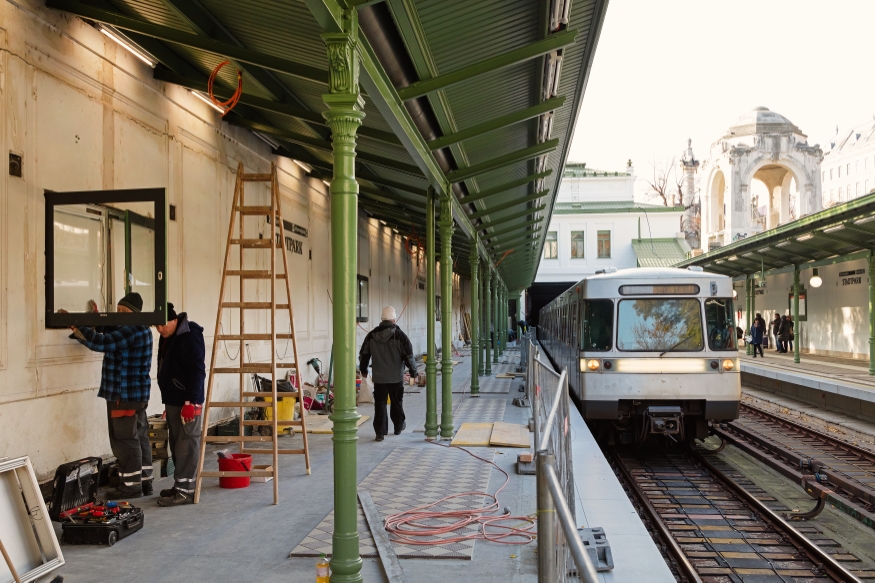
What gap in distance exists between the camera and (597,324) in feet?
36.1

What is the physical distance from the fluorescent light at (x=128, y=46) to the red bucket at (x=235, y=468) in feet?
14.4

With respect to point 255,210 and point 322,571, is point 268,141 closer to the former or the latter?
point 255,210

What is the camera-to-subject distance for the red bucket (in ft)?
24.0

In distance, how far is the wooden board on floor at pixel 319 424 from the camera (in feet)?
35.2

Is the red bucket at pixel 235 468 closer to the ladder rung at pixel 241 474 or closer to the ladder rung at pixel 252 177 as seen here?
the ladder rung at pixel 241 474

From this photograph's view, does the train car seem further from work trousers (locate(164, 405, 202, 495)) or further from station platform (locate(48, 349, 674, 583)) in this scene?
work trousers (locate(164, 405, 202, 495))

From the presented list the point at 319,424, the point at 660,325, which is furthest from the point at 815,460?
the point at 319,424

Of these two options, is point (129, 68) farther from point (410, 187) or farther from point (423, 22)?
point (410, 187)

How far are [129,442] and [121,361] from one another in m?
0.74

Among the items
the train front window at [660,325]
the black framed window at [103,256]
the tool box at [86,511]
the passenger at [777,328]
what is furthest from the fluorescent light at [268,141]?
the passenger at [777,328]

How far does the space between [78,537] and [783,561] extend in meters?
6.13

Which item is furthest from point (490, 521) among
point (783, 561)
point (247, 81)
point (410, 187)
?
point (410, 187)

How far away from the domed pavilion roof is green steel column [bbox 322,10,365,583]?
41530mm

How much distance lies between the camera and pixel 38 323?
21.3 ft
